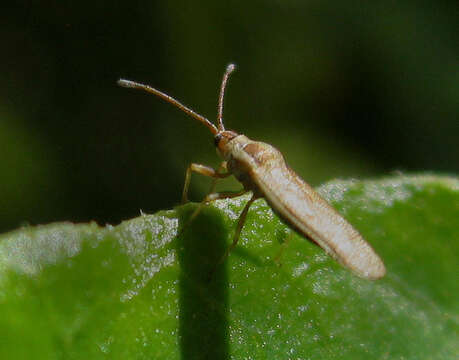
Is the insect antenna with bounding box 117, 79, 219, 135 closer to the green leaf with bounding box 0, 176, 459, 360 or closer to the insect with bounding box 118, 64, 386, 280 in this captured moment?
the insect with bounding box 118, 64, 386, 280

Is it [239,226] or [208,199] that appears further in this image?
[208,199]

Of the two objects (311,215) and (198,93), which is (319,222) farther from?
→ (198,93)

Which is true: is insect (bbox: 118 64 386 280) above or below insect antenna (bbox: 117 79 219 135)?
below

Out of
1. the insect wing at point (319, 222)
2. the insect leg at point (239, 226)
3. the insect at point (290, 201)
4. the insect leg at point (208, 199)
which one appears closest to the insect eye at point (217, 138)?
the insect at point (290, 201)

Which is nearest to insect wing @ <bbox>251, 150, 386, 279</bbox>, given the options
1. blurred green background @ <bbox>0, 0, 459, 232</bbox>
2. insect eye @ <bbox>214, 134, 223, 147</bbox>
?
insect eye @ <bbox>214, 134, 223, 147</bbox>

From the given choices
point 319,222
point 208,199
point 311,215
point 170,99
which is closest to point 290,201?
point 311,215

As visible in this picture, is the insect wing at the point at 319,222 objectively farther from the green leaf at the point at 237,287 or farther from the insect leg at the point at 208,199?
the insect leg at the point at 208,199
